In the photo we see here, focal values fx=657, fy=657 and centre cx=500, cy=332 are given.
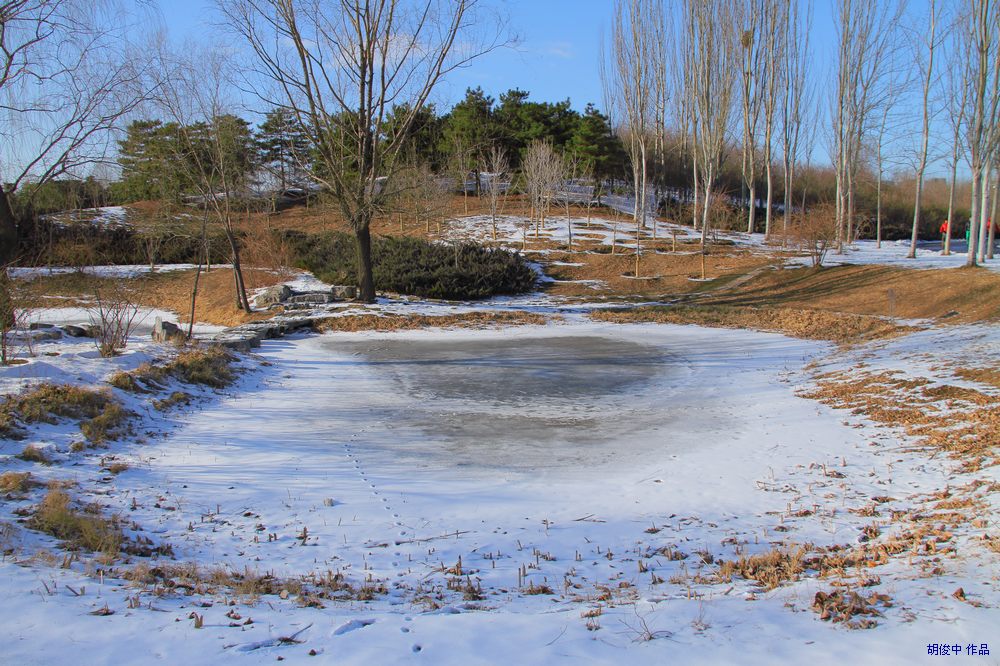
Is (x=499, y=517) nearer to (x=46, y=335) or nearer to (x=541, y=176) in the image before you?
(x=46, y=335)

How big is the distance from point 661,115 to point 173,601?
149ft

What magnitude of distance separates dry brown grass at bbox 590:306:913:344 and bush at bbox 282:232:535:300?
6.91 m

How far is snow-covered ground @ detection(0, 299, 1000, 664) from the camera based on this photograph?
340cm

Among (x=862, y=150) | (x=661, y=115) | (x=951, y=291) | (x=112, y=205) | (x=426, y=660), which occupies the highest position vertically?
(x=661, y=115)

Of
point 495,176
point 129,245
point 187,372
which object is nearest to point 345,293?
point 187,372

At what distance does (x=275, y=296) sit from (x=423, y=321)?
7.31 m

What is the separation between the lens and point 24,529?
194 inches

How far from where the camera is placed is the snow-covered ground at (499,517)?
3.40 m

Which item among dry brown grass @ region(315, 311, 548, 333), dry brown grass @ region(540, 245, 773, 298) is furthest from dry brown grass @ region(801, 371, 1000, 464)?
dry brown grass @ region(540, 245, 773, 298)

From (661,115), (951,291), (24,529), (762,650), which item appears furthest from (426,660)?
(661,115)

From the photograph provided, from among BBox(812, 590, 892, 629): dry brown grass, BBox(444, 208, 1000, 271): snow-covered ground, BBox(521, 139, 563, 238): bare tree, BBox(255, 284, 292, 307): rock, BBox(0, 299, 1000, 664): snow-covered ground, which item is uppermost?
BBox(521, 139, 563, 238): bare tree

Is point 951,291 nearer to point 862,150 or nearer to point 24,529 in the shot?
point 24,529

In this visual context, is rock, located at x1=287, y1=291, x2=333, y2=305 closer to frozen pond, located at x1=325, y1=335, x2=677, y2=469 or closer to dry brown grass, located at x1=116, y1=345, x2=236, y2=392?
frozen pond, located at x1=325, y1=335, x2=677, y2=469

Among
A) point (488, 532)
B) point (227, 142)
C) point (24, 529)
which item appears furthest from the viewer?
point (227, 142)
